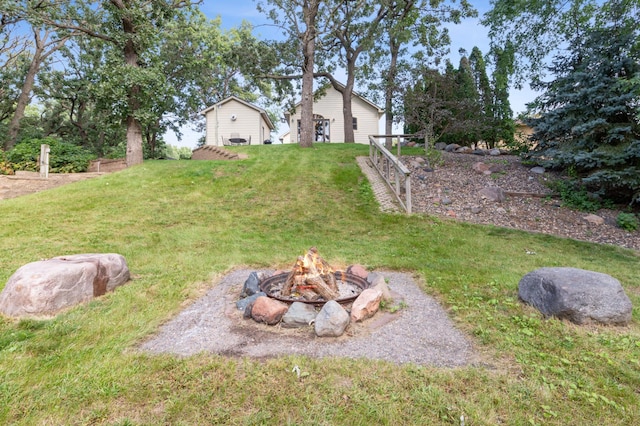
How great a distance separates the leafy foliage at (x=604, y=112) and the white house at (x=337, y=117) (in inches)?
587

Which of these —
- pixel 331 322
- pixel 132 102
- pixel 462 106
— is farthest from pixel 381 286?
pixel 132 102

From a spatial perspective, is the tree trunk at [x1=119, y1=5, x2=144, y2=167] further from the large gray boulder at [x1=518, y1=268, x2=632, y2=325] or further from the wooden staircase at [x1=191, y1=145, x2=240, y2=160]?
the large gray boulder at [x1=518, y1=268, x2=632, y2=325]

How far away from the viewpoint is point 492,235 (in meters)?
6.86

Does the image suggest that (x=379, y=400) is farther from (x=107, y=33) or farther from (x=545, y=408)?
(x=107, y=33)

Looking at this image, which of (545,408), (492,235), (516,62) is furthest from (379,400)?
(516,62)

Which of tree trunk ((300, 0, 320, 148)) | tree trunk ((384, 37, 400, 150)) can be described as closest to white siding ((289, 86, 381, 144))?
tree trunk ((300, 0, 320, 148))

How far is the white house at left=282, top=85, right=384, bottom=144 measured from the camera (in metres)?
23.4

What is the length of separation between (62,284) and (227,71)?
2804 cm

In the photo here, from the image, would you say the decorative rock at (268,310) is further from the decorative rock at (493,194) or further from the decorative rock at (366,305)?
the decorative rock at (493,194)

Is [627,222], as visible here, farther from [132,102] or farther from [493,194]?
[132,102]

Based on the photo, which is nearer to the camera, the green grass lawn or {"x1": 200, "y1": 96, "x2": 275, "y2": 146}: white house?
the green grass lawn

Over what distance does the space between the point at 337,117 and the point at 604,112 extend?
56.4 ft

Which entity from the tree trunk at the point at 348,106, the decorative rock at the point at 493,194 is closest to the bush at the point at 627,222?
the decorative rock at the point at 493,194

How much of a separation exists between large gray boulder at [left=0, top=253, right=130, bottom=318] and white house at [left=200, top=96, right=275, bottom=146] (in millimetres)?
19231
